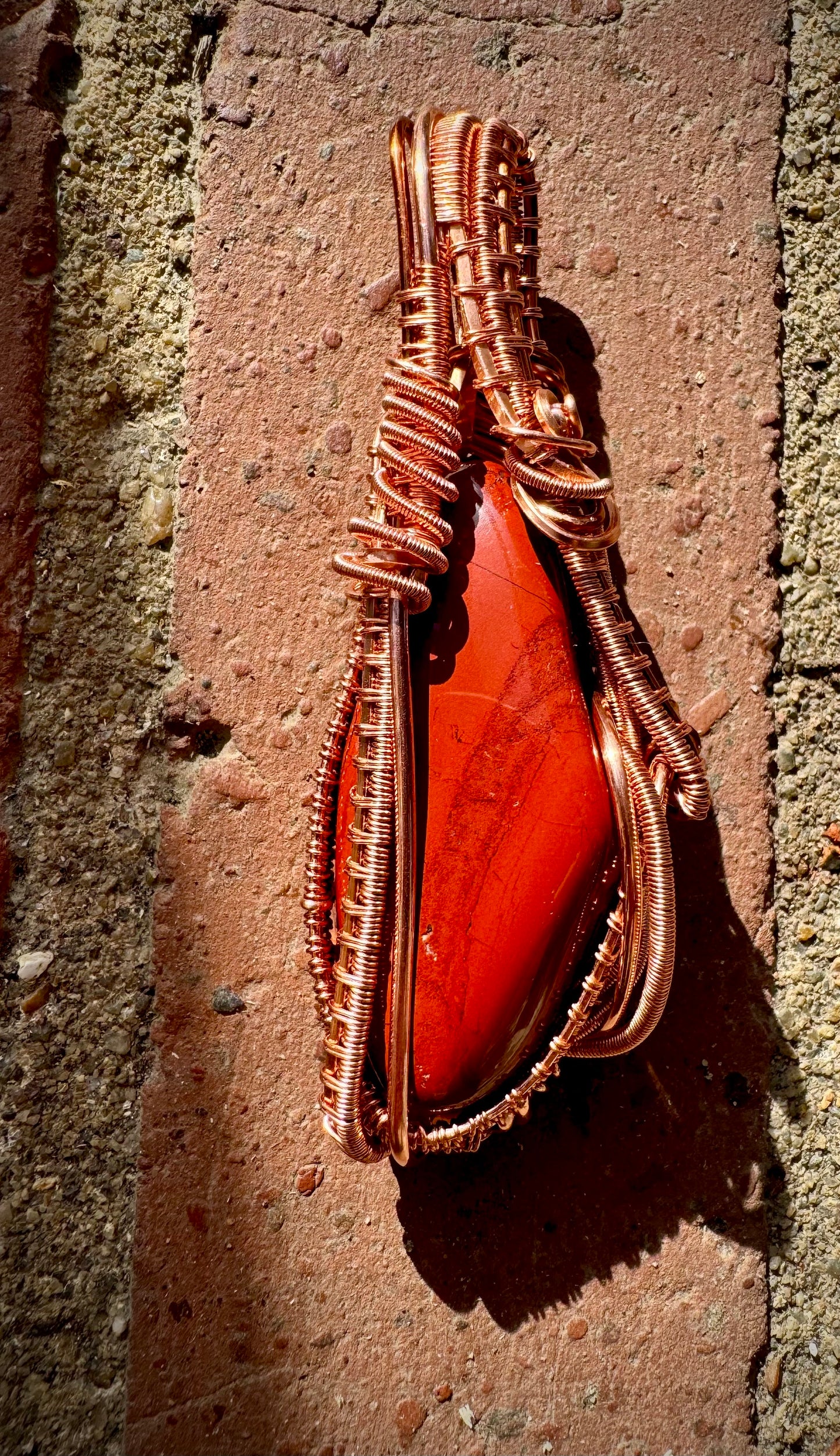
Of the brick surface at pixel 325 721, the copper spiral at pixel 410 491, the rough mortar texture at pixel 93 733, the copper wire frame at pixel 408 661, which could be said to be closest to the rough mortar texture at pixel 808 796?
the brick surface at pixel 325 721

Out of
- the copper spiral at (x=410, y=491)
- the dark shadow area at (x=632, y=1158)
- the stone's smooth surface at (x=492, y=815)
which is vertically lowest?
the dark shadow area at (x=632, y=1158)

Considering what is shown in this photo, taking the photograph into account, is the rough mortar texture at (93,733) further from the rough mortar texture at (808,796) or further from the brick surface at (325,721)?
the rough mortar texture at (808,796)

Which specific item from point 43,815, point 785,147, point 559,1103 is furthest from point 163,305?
point 559,1103

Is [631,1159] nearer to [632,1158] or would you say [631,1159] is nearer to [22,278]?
[632,1158]

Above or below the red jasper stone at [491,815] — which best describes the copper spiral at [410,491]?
above

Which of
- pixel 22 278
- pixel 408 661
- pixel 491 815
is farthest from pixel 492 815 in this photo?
pixel 22 278
